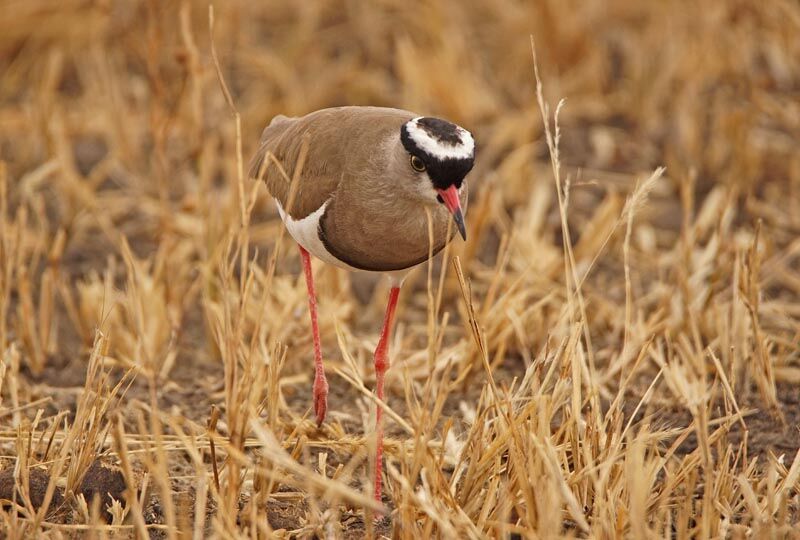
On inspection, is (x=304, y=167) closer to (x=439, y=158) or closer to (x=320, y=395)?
(x=439, y=158)

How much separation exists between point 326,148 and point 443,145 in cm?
47

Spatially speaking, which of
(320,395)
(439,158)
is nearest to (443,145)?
(439,158)

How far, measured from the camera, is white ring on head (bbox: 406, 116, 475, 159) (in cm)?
315

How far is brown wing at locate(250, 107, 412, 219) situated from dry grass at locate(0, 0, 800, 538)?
0.23 metres

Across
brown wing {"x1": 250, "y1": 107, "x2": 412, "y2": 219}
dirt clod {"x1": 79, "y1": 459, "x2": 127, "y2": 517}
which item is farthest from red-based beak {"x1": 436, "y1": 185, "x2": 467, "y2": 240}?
dirt clod {"x1": 79, "y1": 459, "x2": 127, "y2": 517}

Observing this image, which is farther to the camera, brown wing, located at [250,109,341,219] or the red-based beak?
brown wing, located at [250,109,341,219]

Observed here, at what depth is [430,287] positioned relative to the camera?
308 centimetres

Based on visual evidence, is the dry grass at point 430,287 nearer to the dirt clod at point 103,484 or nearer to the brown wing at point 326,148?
the dirt clod at point 103,484

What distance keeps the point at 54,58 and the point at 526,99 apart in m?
2.83

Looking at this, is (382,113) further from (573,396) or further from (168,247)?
(168,247)

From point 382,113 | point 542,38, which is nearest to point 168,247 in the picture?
point 382,113

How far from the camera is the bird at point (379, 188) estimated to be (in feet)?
10.4

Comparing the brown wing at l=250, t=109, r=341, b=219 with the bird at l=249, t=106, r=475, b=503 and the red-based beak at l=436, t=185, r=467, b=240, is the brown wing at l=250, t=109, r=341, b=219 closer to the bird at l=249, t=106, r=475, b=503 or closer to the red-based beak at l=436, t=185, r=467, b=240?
the bird at l=249, t=106, r=475, b=503

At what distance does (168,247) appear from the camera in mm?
4922
